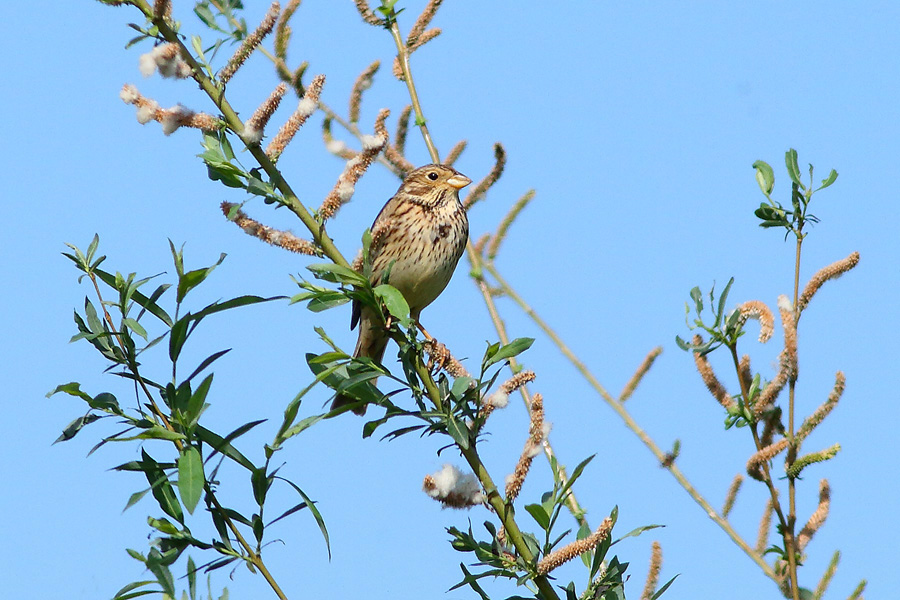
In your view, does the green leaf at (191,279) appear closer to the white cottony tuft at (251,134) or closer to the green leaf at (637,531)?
the white cottony tuft at (251,134)

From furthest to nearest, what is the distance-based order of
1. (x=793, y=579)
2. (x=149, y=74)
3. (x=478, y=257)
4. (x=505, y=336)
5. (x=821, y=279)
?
1. (x=478, y=257)
2. (x=505, y=336)
3. (x=821, y=279)
4. (x=149, y=74)
5. (x=793, y=579)

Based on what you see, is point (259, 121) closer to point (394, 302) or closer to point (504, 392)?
point (394, 302)

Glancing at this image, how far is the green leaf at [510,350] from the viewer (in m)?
2.62

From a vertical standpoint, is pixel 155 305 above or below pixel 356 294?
above

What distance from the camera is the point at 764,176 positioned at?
2996 mm

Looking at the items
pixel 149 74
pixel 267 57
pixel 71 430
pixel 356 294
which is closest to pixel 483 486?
pixel 356 294

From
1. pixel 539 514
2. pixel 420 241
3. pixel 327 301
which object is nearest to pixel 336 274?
pixel 327 301

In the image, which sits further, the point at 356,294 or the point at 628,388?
the point at 628,388

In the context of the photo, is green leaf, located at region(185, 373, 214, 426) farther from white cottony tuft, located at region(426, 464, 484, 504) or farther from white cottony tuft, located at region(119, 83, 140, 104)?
white cottony tuft, located at region(119, 83, 140, 104)

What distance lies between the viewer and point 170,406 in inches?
93.9

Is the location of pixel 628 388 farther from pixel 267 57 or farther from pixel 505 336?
pixel 267 57

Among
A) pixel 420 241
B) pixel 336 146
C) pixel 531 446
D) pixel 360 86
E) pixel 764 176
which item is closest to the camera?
pixel 531 446

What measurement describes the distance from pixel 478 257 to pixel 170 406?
160 cm

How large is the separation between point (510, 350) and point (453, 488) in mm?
372
